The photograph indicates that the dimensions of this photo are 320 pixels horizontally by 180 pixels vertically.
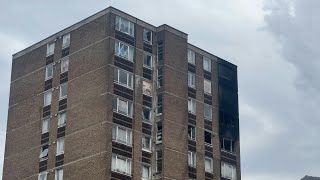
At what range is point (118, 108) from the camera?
8125cm

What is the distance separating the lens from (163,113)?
84938 mm

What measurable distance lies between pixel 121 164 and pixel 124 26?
55.8 feet

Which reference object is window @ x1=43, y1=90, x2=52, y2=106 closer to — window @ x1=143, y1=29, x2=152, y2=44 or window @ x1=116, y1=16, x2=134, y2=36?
window @ x1=116, y1=16, x2=134, y2=36

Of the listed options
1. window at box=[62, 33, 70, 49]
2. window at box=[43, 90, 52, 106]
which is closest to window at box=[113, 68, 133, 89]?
window at box=[62, 33, 70, 49]

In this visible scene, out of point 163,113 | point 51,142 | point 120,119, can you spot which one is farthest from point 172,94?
point 51,142

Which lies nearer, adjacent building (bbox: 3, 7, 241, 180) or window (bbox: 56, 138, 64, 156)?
adjacent building (bbox: 3, 7, 241, 180)

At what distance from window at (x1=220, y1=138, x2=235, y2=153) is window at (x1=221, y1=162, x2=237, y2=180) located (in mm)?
2064

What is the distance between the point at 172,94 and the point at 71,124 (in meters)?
12.7

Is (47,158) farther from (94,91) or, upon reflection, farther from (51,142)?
(94,91)

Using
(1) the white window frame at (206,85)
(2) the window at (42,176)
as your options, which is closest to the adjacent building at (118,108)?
(2) the window at (42,176)

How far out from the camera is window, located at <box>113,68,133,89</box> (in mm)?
82312

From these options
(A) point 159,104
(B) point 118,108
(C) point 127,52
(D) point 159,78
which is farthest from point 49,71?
(A) point 159,104

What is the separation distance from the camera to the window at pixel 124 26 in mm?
85188

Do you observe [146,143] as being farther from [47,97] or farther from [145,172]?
[47,97]
